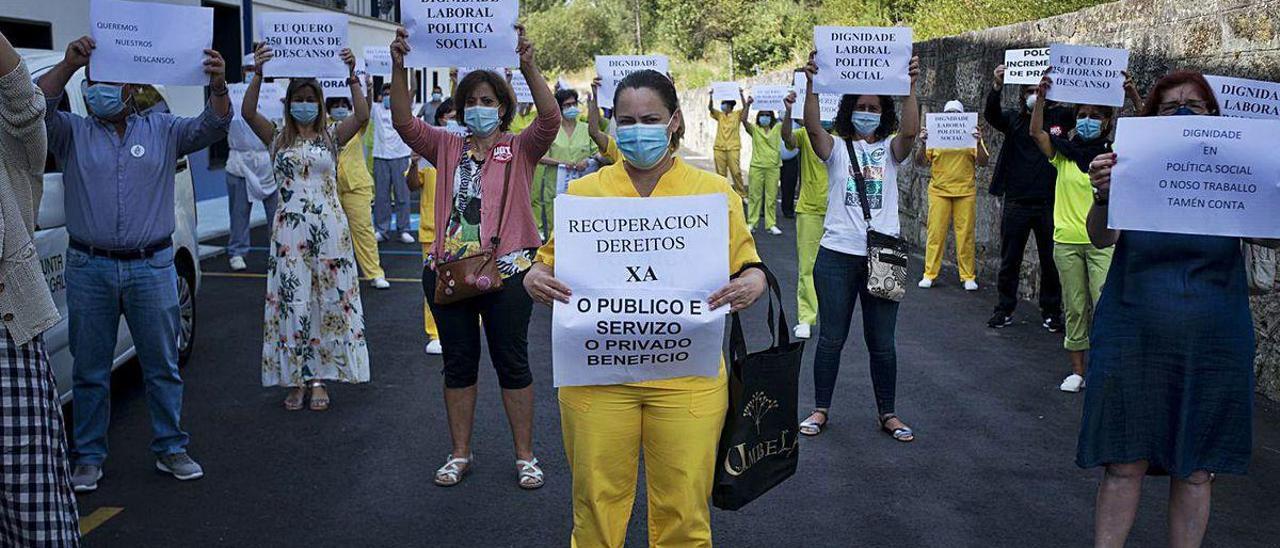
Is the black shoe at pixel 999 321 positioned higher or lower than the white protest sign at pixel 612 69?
lower

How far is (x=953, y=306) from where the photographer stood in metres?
10.8

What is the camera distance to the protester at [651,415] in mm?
3539

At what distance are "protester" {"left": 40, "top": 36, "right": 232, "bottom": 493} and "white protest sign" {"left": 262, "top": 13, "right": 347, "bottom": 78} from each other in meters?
1.12

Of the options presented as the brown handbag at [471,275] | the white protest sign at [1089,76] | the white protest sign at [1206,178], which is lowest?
the brown handbag at [471,275]

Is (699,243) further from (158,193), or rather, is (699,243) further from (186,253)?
(186,253)

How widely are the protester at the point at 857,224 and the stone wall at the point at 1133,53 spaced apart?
8.53 feet

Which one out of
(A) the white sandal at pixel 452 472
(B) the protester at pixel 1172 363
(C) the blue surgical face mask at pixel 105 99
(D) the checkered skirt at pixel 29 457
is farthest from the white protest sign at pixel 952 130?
(D) the checkered skirt at pixel 29 457

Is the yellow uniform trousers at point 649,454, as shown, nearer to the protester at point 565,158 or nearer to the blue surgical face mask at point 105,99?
the blue surgical face mask at point 105,99

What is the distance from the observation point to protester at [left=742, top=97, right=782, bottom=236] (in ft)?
51.6

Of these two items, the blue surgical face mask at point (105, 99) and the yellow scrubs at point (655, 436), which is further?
the blue surgical face mask at point (105, 99)

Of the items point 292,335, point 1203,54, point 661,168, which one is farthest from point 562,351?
point 1203,54

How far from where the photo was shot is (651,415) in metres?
3.57

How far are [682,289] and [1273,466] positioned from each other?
13.9ft

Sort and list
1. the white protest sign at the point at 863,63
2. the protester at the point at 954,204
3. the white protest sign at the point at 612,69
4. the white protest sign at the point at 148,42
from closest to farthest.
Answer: the white protest sign at the point at 148,42, the white protest sign at the point at 863,63, the white protest sign at the point at 612,69, the protester at the point at 954,204
